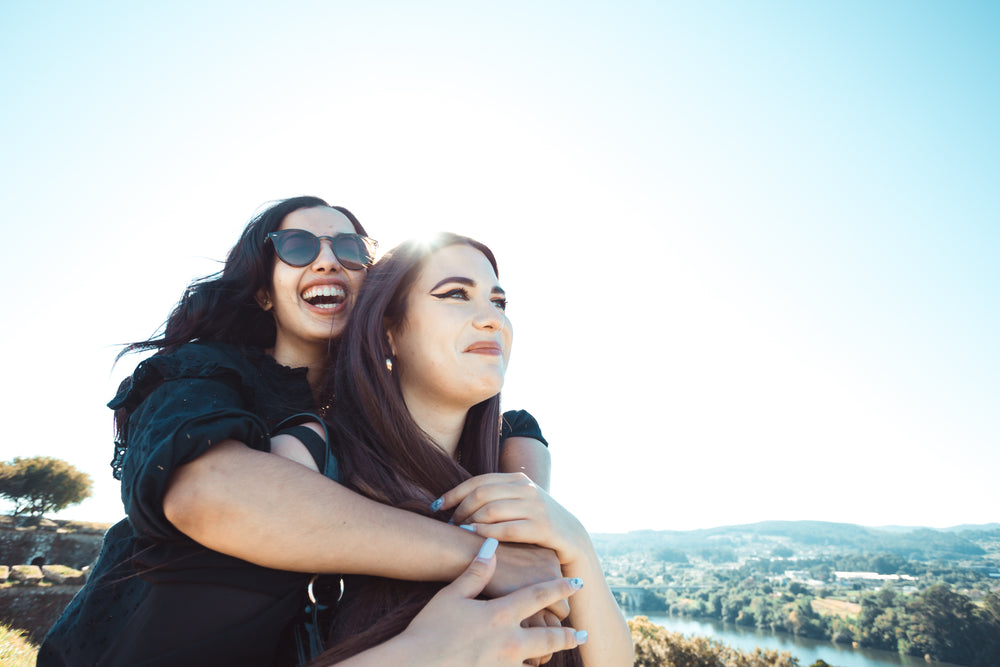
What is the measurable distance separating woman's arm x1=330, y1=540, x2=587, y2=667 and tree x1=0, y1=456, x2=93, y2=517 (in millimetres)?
45535

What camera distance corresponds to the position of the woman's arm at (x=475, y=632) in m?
1.77

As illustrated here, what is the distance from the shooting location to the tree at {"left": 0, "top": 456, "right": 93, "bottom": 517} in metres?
34.5

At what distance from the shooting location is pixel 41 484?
35.6m

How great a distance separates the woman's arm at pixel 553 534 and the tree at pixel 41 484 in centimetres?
4534

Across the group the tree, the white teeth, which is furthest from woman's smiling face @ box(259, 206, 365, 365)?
the tree

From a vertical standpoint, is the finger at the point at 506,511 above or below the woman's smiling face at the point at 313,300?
below

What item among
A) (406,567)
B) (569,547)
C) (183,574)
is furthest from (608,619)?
(183,574)

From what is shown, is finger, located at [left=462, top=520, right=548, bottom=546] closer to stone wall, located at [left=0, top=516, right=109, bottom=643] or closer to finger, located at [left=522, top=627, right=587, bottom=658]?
finger, located at [left=522, top=627, right=587, bottom=658]

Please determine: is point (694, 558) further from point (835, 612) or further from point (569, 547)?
point (569, 547)

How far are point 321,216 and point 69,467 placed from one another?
44340 mm

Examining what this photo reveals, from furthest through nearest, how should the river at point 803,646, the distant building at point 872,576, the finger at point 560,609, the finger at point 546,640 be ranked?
the distant building at point 872,576 → the river at point 803,646 → the finger at point 560,609 → the finger at point 546,640

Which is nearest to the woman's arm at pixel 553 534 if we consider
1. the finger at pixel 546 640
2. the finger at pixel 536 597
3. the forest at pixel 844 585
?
the finger at pixel 536 597

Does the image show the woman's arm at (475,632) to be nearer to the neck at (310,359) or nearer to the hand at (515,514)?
the hand at (515,514)

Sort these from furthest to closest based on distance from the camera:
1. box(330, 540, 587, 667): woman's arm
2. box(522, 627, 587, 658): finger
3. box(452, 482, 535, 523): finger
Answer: box(452, 482, 535, 523): finger → box(522, 627, 587, 658): finger → box(330, 540, 587, 667): woman's arm
